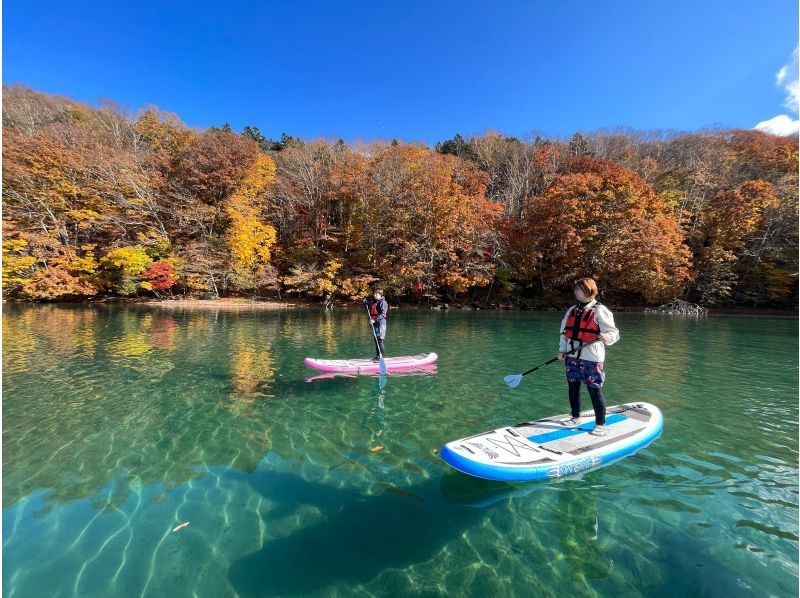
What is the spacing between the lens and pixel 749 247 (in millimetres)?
32219

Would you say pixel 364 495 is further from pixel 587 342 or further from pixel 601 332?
pixel 601 332

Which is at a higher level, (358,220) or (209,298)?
(358,220)

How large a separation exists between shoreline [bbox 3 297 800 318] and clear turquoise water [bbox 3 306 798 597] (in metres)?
22.2

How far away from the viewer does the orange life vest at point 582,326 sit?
4.91 metres

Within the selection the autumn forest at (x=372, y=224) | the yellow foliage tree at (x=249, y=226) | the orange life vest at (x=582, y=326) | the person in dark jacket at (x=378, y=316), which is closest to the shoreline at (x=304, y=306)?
the autumn forest at (x=372, y=224)

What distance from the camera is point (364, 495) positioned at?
4363 millimetres

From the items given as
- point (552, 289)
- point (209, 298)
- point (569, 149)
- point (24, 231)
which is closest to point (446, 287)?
point (552, 289)

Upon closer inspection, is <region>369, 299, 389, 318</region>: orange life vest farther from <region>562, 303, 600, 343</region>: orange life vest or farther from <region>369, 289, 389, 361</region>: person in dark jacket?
<region>562, 303, 600, 343</region>: orange life vest

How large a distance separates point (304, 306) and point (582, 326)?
29.2 metres

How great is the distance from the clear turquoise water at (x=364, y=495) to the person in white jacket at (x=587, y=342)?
94 centimetres

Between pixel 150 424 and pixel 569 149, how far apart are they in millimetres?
50214

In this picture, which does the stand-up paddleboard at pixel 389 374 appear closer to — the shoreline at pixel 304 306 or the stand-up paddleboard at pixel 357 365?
the stand-up paddleboard at pixel 357 365

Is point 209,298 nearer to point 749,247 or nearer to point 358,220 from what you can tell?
point 358,220

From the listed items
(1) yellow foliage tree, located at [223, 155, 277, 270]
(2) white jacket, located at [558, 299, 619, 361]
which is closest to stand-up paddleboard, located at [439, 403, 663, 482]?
(2) white jacket, located at [558, 299, 619, 361]
